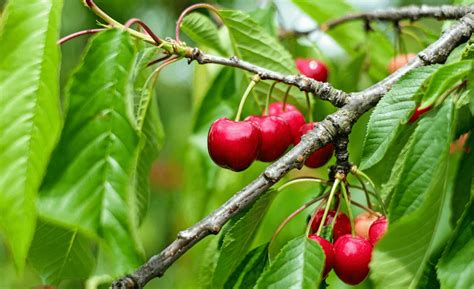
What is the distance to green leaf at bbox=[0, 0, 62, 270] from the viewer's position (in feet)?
3.08

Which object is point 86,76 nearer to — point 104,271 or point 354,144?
point 104,271

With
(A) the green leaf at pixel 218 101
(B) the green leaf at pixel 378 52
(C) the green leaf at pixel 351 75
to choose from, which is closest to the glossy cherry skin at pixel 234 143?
(A) the green leaf at pixel 218 101

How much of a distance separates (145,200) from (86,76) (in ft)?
1.20

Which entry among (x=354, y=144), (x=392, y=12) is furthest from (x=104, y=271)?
(x=392, y=12)

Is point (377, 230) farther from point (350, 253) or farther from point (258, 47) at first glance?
point (258, 47)

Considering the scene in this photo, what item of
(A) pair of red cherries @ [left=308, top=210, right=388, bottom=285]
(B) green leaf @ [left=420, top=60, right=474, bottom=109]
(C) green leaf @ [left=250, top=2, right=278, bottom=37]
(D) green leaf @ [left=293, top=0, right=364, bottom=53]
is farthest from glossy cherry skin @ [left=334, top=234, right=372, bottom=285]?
(D) green leaf @ [left=293, top=0, right=364, bottom=53]

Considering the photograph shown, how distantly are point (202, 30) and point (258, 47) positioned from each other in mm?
132

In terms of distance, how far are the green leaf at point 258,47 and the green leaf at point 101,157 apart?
0.61 metres

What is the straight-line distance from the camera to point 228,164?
4.45 ft

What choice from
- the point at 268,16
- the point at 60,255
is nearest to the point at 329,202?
the point at 60,255

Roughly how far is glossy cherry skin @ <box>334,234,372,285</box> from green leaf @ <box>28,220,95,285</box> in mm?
474

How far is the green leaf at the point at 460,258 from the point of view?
3.34 feet

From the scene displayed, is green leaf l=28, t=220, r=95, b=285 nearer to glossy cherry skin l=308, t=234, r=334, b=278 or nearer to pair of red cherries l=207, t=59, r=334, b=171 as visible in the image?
pair of red cherries l=207, t=59, r=334, b=171

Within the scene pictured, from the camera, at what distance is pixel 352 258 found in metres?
1.23
